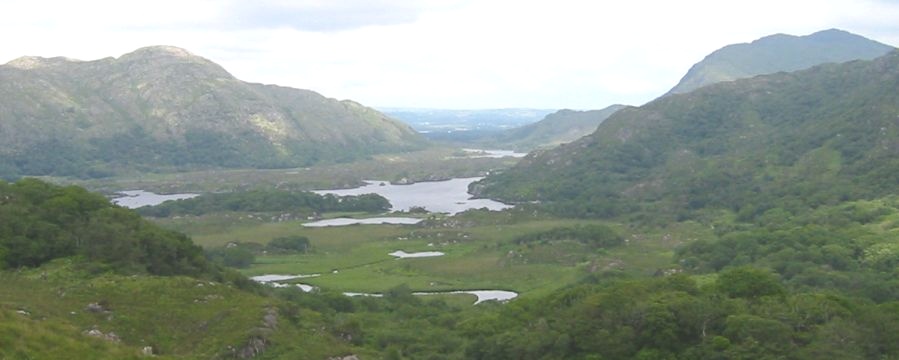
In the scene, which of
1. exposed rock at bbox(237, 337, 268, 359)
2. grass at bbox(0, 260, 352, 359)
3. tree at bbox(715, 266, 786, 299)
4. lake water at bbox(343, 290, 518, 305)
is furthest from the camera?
lake water at bbox(343, 290, 518, 305)

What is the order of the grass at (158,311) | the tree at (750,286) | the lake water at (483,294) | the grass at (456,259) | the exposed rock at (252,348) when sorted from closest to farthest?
the grass at (158,311)
the exposed rock at (252,348)
the tree at (750,286)
the lake water at (483,294)
the grass at (456,259)

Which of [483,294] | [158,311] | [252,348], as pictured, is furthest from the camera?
[483,294]

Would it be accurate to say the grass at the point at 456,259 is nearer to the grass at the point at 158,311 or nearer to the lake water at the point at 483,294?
the lake water at the point at 483,294

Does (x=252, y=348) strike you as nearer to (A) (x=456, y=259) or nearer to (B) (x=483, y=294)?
(B) (x=483, y=294)

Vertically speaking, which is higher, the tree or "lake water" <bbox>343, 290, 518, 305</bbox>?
the tree

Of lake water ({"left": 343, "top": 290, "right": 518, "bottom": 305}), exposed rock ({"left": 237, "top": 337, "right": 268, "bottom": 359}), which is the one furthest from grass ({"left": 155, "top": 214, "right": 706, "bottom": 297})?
exposed rock ({"left": 237, "top": 337, "right": 268, "bottom": 359})

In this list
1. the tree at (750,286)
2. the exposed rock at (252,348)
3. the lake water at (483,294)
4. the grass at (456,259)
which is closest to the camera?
the exposed rock at (252,348)

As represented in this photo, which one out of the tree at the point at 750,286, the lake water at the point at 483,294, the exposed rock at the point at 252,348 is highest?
the tree at the point at 750,286

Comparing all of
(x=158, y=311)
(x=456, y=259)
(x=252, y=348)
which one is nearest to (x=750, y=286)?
(x=252, y=348)

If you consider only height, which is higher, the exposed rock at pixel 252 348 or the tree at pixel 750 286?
the tree at pixel 750 286

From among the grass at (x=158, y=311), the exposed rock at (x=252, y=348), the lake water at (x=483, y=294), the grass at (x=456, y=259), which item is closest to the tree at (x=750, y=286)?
the grass at (x=158, y=311)

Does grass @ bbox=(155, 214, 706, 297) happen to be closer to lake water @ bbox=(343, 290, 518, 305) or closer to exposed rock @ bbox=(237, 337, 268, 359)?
lake water @ bbox=(343, 290, 518, 305)
